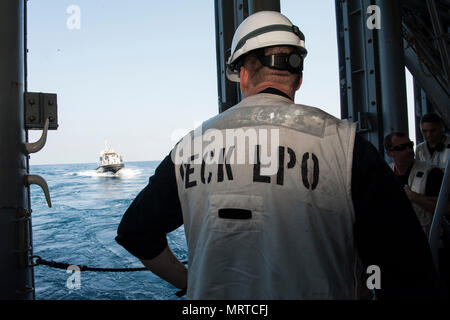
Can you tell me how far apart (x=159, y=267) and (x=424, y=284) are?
2.96ft

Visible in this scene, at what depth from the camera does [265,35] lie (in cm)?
123

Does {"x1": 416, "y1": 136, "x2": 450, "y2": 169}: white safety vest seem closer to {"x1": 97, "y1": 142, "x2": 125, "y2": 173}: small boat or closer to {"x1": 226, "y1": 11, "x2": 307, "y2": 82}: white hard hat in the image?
{"x1": 226, "y1": 11, "x2": 307, "y2": 82}: white hard hat

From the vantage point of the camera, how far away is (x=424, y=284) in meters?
0.91

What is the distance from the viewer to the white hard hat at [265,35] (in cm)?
122

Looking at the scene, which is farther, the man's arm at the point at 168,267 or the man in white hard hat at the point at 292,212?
the man's arm at the point at 168,267

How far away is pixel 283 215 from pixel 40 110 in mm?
1992

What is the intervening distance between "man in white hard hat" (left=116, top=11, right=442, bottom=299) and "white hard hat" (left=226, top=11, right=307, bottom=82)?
0.20 metres

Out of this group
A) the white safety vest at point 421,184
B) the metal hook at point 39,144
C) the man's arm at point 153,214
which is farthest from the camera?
the white safety vest at point 421,184

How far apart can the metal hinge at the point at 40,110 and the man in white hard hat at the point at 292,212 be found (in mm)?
1613

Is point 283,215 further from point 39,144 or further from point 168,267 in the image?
point 39,144

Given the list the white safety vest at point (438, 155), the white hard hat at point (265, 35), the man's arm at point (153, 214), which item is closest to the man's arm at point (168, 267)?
the man's arm at point (153, 214)

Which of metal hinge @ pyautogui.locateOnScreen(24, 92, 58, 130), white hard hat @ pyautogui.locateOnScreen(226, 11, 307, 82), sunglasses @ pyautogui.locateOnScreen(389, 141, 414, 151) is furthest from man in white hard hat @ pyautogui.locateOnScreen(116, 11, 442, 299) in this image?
sunglasses @ pyautogui.locateOnScreen(389, 141, 414, 151)

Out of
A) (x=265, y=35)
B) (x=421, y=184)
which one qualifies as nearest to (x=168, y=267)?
(x=265, y=35)

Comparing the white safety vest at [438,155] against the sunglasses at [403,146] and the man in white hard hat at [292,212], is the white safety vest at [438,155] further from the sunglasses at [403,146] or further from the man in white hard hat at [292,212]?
the man in white hard hat at [292,212]
